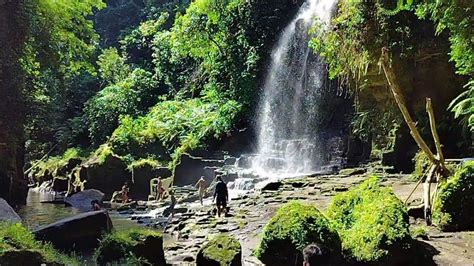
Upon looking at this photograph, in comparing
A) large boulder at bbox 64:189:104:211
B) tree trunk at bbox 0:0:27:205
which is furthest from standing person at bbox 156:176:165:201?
tree trunk at bbox 0:0:27:205

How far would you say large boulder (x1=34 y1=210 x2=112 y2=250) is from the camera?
11.8 m

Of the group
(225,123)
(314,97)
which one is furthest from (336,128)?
(225,123)

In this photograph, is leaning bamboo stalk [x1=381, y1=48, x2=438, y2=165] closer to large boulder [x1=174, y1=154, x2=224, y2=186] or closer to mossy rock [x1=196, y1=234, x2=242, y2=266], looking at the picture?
mossy rock [x1=196, y1=234, x2=242, y2=266]

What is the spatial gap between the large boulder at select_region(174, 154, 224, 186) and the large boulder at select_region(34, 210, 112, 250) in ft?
37.8

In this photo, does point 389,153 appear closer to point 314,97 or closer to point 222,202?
point 222,202

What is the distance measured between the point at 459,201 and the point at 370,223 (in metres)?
2.48

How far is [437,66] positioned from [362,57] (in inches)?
102

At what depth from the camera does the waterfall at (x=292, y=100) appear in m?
22.9

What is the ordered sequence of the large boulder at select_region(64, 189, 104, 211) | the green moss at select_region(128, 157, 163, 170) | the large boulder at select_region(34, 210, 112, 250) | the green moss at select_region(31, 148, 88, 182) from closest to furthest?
the large boulder at select_region(34, 210, 112, 250)
the large boulder at select_region(64, 189, 104, 211)
the green moss at select_region(128, 157, 163, 170)
the green moss at select_region(31, 148, 88, 182)

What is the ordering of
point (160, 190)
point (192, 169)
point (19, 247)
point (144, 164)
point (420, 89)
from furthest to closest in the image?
1. point (144, 164)
2. point (192, 169)
3. point (160, 190)
4. point (420, 89)
5. point (19, 247)

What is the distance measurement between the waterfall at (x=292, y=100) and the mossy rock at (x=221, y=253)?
13.3 meters

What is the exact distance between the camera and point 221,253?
874 centimetres

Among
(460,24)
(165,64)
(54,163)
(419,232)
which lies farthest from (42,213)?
(165,64)

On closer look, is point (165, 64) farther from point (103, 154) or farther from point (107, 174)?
point (107, 174)
